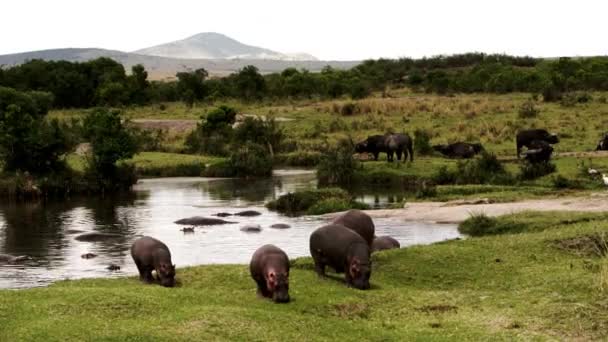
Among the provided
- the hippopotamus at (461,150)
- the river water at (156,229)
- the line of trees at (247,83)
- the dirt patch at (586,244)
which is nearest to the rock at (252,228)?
the river water at (156,229)

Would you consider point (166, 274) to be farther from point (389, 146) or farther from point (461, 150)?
point (461, 150)

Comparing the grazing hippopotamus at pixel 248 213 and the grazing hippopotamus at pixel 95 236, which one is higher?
the grazing hippopotamus at pixel 248 213

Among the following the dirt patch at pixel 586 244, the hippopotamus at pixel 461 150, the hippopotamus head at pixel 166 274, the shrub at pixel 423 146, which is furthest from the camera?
the shrub at pixel 423 146

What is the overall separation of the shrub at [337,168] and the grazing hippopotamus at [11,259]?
537 inches

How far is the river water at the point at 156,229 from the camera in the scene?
19.8 metres

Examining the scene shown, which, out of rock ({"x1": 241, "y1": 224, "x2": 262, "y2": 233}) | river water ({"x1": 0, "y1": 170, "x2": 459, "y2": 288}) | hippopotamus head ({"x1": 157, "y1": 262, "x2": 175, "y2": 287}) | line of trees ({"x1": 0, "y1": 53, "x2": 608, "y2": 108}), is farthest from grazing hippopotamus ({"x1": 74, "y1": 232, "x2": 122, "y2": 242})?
line of trees ({"x1": 0, "y1": 53, "x2": 608, "y2": 108})

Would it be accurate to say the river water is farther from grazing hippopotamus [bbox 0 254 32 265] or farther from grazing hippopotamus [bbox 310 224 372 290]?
grazing hippopotamus [bbox 310 224 372 290]

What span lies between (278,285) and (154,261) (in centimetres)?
322

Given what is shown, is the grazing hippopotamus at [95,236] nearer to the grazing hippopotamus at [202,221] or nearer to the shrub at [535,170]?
the grazing hippopotamus at [202,221]

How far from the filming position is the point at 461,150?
35438 millimetres

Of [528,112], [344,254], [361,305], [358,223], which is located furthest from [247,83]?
[361,305]

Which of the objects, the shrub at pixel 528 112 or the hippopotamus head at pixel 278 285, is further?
the shrub at pixel 528 112

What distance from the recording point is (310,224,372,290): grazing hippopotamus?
43.4ft

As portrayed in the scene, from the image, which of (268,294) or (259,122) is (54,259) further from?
(259,122)
